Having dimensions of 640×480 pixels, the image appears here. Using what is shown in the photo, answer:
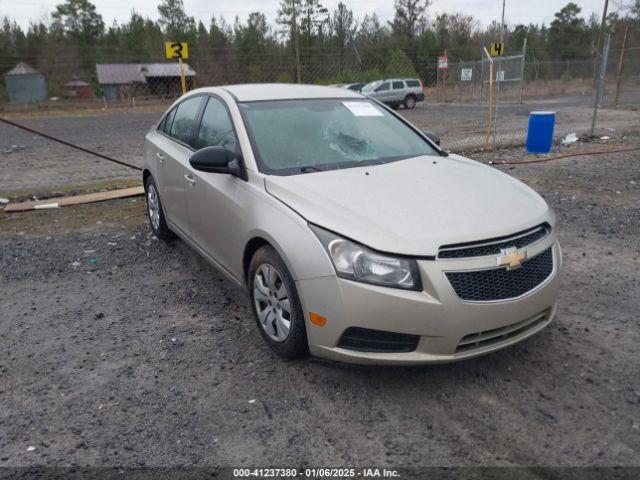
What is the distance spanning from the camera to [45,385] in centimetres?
319

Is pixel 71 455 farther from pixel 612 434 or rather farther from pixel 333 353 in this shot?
pixel 612 434

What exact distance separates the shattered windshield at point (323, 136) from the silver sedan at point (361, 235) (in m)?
0.01

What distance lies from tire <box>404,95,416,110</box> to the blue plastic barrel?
18086 mm

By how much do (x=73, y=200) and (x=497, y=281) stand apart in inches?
258

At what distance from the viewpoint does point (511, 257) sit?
2828 mm

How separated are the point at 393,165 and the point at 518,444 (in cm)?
200

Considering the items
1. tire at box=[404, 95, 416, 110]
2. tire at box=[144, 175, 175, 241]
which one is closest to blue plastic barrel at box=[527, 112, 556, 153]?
tire at box=[144, 175, 175, 241]

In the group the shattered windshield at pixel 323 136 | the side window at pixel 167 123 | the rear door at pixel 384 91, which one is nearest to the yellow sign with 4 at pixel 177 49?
the side window at pixel 167 123

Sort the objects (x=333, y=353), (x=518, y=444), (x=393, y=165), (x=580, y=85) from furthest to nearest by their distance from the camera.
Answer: (x=580, y=85), (x=393, y=165), (x=333, y=353), (x=518, y=444)

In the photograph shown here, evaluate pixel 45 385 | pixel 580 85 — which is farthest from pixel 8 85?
pixel 45 385

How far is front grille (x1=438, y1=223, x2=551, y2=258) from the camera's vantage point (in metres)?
2.74

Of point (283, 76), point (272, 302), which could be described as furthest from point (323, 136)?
point (283, 76)

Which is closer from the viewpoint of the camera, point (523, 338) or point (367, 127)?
point (523, 338)

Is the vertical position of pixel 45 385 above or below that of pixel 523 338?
below
